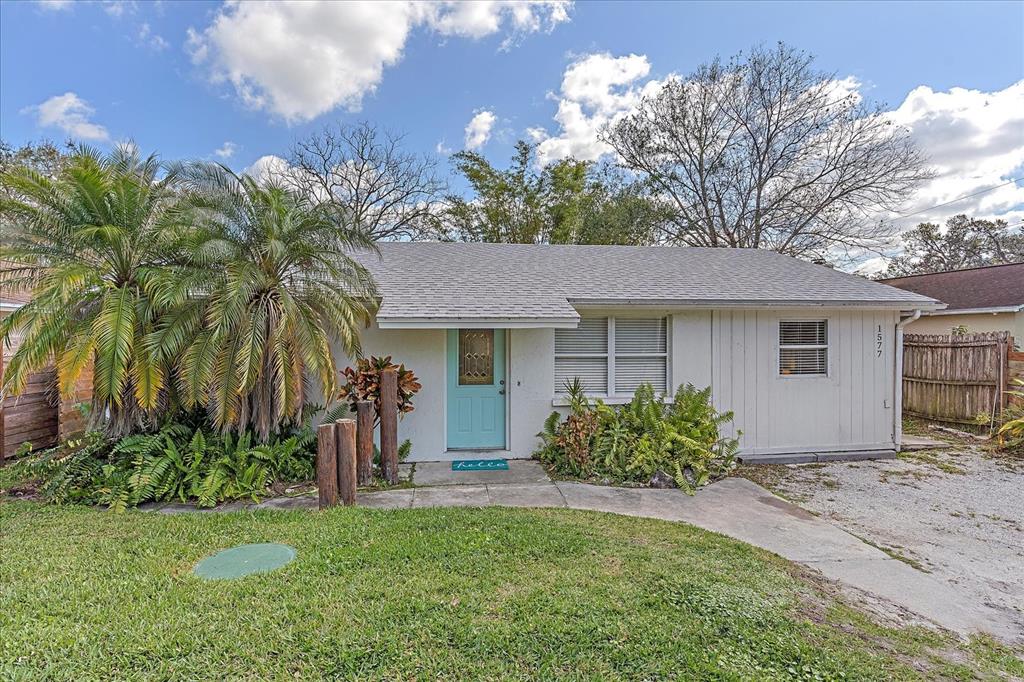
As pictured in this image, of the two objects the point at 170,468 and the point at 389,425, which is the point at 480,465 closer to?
the point at 389,425

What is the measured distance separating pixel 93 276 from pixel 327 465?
145 inches

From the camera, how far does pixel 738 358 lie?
26.3ft

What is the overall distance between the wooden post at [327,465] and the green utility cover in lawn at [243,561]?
99 centimetres

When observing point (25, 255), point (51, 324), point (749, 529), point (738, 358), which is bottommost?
point (749, 529)

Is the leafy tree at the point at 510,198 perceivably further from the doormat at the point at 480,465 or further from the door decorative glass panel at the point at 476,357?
the doormat at the point at 480,465

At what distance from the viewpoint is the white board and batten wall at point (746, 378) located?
765 cm

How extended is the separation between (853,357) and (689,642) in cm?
748

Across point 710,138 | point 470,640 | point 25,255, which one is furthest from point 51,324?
point 710,138

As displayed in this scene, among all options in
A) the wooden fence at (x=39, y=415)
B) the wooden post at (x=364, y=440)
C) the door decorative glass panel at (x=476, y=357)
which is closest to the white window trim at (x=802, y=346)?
the door decorative glass panel at (x=476, y=357)

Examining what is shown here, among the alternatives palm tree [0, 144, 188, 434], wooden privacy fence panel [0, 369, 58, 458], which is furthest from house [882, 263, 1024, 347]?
wooden privacy fence panel [0, 369, 58, 458]

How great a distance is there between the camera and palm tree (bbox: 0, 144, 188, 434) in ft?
18.0

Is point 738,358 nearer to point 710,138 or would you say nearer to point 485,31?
point 485,31

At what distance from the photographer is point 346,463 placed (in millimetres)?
5484

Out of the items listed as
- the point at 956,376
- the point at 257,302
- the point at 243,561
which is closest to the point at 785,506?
the point at 243,561
